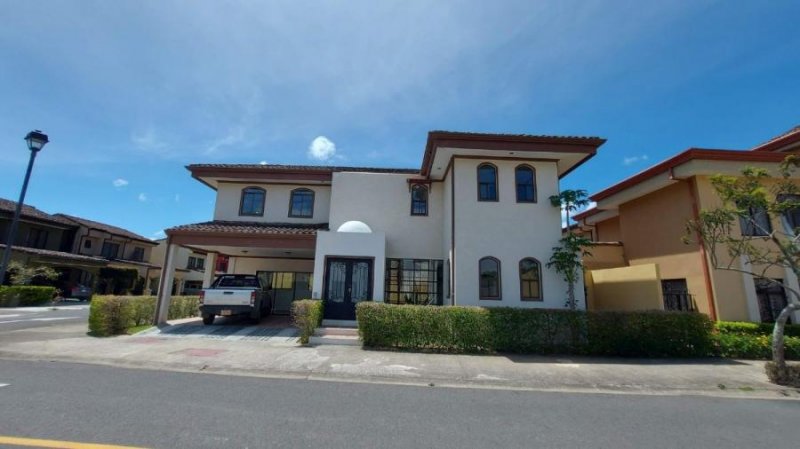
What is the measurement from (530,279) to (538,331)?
2283mm

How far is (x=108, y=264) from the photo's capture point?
32531 millimetres

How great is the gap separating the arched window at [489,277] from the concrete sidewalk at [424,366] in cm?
257

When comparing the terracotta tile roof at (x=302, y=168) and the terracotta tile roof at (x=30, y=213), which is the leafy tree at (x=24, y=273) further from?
the terracotta tile roof at (x=302, y=168)

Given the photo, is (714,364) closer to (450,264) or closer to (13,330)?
(450,264)

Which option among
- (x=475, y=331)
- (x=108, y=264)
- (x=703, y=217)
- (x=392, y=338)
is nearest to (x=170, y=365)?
(x=392, y=338)

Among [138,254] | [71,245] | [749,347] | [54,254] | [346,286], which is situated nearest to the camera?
[749,347]

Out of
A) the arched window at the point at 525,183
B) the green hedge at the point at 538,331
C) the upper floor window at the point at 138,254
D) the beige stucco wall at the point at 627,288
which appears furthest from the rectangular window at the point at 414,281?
the upper floor window at the point at 138,254

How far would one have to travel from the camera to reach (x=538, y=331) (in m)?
10.3

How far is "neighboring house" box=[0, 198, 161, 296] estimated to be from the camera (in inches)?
1075

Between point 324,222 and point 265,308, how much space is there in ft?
15.2

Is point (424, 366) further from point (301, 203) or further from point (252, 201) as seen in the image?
point (252, 201)

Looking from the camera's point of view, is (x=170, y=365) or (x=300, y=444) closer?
(x=300, y=444)

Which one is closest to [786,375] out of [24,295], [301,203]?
[301,203]

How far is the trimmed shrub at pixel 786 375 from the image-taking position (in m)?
7.45
